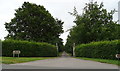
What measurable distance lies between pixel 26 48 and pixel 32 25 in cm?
1610

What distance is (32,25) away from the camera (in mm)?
47469

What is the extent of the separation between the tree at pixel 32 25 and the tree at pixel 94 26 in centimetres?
586

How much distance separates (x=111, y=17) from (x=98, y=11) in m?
3.37

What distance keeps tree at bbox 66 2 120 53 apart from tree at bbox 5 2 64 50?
5864 millimetres

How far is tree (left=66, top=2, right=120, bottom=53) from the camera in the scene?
138ft

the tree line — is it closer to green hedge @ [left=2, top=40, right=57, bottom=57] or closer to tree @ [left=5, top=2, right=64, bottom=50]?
tree @ [left=5, top=2, right=64, bottom=50]

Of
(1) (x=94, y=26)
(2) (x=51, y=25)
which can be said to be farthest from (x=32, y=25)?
(1) (x=94, y=26)

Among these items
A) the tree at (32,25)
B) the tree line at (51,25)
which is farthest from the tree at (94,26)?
the tree at (32,25)

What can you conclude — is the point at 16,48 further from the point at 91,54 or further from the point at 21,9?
the point at 21,9

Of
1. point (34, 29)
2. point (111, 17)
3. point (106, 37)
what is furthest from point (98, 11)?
point (34, 29)

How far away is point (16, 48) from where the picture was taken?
1199 inches

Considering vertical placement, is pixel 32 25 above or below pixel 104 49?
above

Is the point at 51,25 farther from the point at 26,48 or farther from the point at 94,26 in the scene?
the point at 26,48

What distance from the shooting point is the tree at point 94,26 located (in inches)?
1660
